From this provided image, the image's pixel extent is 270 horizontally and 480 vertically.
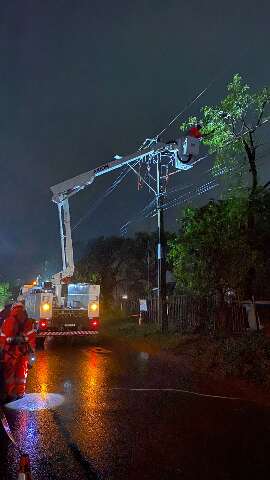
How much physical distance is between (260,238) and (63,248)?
319 inches

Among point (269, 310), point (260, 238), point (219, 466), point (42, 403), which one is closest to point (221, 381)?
point (42, 403)

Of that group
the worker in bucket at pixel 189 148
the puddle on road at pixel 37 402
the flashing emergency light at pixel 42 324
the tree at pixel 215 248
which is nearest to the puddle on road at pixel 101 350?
the flashing emergency light at pixel 42 324

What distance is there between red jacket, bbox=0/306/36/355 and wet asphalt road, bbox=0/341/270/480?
0.98 m

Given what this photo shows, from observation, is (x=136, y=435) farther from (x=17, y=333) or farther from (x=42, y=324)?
(x=42, y=324)

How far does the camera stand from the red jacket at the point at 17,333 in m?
7.75

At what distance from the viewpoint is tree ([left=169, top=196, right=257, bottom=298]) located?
1642 cm

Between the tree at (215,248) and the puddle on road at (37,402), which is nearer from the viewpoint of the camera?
the puddle on road at (37,402)

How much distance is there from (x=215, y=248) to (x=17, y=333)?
971 centimetres

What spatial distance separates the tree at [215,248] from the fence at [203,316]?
1443 millimetres

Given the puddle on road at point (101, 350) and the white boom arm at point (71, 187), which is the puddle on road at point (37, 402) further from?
the white boom arm at point (71, 187)

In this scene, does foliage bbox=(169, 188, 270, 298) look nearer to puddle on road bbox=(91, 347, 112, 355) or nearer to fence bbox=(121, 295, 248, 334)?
fence bbox=(121, 295, 248, 334)

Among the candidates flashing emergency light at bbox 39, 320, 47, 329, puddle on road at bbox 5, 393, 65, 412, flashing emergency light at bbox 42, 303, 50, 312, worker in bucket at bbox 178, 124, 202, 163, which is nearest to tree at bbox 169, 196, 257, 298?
worker in bucket at bbox 178, 124, 202, 163

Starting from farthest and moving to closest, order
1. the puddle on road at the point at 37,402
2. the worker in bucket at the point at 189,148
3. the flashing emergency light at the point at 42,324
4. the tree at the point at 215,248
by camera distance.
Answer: the flashing emergency light at the point at 42,324 < the tree at the point at 215,248 < the worker in bucket at the point at 189,148 < the puddle on road at the point at 37,402

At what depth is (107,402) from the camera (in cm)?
838
